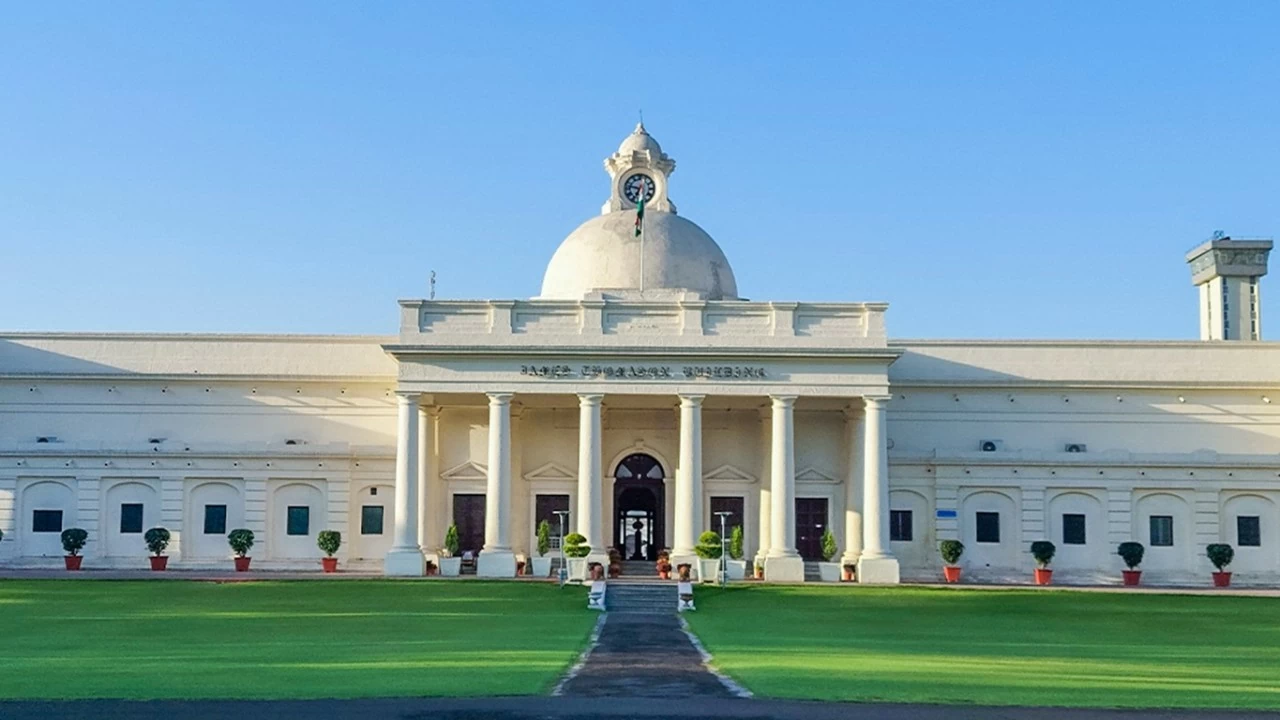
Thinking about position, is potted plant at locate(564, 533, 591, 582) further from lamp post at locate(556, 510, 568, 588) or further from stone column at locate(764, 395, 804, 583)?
stone column at locate(764, 395, 804, 583)

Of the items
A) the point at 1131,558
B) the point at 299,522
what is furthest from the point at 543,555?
the point at 1131,558

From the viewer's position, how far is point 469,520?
5650cm

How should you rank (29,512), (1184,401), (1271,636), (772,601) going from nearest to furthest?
(1271,636) < (772,601) < (29,512) < (1184,401)

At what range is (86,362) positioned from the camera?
59.1m

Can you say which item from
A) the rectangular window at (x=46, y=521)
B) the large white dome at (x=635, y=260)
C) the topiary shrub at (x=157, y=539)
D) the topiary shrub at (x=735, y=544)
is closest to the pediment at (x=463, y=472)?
the large white dome at (x=635, y=260)

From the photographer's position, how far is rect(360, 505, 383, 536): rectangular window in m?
56.4

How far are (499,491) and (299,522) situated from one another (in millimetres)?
9362

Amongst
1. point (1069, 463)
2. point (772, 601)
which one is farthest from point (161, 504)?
point (1069, 463)

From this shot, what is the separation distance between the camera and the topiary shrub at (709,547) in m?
50.1

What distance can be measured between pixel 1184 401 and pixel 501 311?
90.8 feet

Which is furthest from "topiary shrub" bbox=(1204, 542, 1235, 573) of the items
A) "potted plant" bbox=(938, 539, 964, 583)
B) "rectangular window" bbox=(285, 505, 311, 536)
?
"rectangular window" bbox=(285, 505, 311, 536)

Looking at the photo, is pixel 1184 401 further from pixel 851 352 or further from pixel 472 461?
pixel 472 461

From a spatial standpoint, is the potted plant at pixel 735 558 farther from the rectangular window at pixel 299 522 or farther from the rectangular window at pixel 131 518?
the rectangular window at pixel 131 518

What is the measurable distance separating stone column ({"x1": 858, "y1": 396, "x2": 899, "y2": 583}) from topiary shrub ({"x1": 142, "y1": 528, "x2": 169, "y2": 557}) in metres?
25.1
